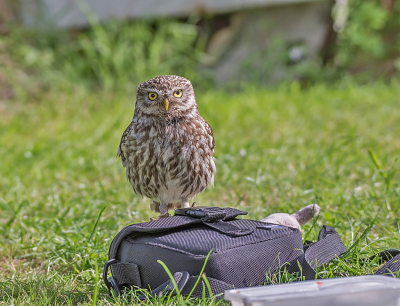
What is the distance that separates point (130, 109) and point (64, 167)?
1.91 metres

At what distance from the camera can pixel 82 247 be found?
2.60 metres

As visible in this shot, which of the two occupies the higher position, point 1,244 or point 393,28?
point 393,28

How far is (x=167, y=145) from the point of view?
2.55 metres

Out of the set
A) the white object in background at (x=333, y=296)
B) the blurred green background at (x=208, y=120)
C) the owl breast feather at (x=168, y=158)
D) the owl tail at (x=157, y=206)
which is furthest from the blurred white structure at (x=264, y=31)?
the white object in background at (x=333, y=296)

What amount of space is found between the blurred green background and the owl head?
0.60 meters

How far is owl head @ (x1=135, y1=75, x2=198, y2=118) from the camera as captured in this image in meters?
2.62

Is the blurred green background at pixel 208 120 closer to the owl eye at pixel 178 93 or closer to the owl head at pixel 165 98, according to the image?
the owl head at pixel 165 98

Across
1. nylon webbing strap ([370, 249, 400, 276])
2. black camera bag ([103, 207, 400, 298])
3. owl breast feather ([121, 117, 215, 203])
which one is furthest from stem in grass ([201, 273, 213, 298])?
owl breast feather ([121, 117, 215, 203])

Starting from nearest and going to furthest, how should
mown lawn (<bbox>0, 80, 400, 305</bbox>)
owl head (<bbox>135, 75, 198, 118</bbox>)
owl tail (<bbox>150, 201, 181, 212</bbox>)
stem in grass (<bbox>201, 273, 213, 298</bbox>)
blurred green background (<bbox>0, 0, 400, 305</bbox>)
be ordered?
stem in grass (<bbox>201, 273, 213, 298</bbox>), mown lawn (<bbox>0, 80, 400, 305</bbox>), owl head (<bbox>135, 75, 198, 118</bbox>), blurred green background (<bbox>0, 0, 400, 305</bbox>), owl tail (<bbox>150, 201, 181, 212</bbox>)

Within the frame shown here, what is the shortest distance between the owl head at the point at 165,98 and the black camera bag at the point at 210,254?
0.74 metres

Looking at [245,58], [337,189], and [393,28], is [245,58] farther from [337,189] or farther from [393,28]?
[337,189]

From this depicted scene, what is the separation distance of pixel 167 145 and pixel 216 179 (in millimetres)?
1480

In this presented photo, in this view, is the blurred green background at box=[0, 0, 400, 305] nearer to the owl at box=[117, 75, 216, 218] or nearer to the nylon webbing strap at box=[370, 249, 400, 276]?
the nylon webbing strap at box=[370, 249, 400, 276]

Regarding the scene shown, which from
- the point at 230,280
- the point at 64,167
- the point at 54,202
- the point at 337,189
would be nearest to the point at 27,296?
the point at 230,280
